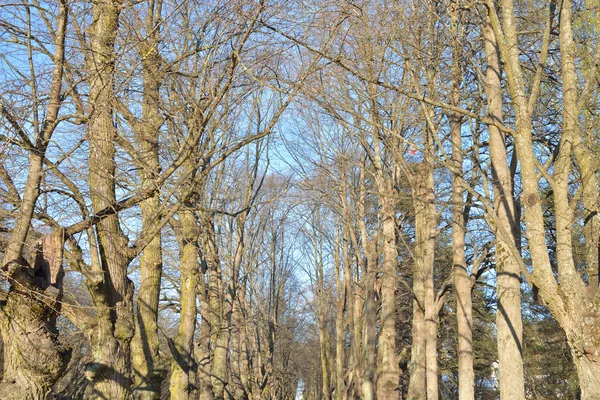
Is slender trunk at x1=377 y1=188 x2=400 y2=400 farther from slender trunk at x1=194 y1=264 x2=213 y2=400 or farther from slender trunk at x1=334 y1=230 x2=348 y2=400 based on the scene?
slender trunk at x1=334 y1=230 x2=348 y2=400

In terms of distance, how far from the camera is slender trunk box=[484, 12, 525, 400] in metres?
8.24

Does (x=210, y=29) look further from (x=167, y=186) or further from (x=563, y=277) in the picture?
(x=563, y=277)

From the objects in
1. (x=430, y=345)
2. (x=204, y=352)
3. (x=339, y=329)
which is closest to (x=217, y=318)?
(x=204, y=352)

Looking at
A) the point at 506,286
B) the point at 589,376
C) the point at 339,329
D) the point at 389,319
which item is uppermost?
the point at 339,329

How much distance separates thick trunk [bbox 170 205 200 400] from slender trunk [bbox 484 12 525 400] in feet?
20.3

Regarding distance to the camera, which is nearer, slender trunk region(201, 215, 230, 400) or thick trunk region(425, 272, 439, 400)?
Answer: thick trunk region(425, 272, 439, 400)

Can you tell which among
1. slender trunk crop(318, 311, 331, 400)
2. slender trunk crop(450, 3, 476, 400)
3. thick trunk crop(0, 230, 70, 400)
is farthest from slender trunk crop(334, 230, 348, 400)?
thick trunk crop(0, 230, 70, 400)

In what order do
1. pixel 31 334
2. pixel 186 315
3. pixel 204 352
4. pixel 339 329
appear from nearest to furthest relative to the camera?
pixel 31 334 < pixel 186 315 < pixel 204 352 < pixel 339 329

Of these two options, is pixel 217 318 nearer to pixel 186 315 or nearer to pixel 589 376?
pixel 186 315

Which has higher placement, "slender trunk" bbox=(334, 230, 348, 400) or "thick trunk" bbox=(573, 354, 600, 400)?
"slender trunk" bbox=(334, 230, 348, 400)

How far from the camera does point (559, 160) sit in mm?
6902

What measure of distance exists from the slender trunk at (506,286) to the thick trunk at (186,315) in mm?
6201

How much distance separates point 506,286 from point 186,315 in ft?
23.0

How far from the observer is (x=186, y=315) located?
13211mm
